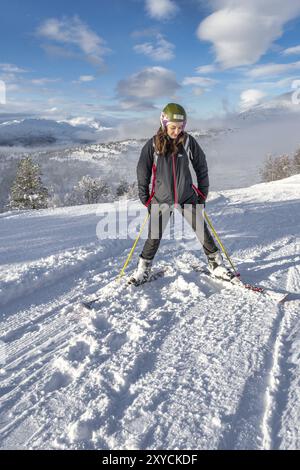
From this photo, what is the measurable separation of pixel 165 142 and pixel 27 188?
30.2 m

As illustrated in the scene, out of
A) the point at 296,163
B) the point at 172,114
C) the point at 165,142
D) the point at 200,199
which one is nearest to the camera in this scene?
the point at 172,114

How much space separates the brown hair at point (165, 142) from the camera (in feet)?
13.5

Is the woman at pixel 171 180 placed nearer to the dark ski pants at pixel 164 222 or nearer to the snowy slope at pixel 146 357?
the dark ski pants at pixel 164 222

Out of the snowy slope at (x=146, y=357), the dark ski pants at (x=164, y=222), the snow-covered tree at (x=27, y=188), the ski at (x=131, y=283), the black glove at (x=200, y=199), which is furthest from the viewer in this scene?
the snow-covered tree at (x=27, y=188)

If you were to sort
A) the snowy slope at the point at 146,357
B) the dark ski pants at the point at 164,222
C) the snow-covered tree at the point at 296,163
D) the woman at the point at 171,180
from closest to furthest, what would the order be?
the snowy slope at the point at 146,357, the woman at the point at 171,180, the dark ski pants at the point at 164,222, the snow-covered tree at the point at 296,163

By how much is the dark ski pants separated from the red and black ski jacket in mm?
115

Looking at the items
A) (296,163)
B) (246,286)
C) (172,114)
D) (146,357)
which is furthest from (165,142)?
(296,163)

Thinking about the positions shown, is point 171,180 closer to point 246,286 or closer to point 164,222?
point 164,222

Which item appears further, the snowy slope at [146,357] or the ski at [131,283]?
the ski at [131,283]

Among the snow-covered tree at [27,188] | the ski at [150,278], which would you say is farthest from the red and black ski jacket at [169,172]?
the snow-covered tree at [27,188]

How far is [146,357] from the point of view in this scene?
2975mm

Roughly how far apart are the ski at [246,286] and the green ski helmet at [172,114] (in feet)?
6.81

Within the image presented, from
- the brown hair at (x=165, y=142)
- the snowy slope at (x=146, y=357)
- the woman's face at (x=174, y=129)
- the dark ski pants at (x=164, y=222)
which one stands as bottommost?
the snowy slope at (x=146, y=357)

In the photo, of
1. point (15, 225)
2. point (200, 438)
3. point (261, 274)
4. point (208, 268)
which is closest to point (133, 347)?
point (200, 438)
